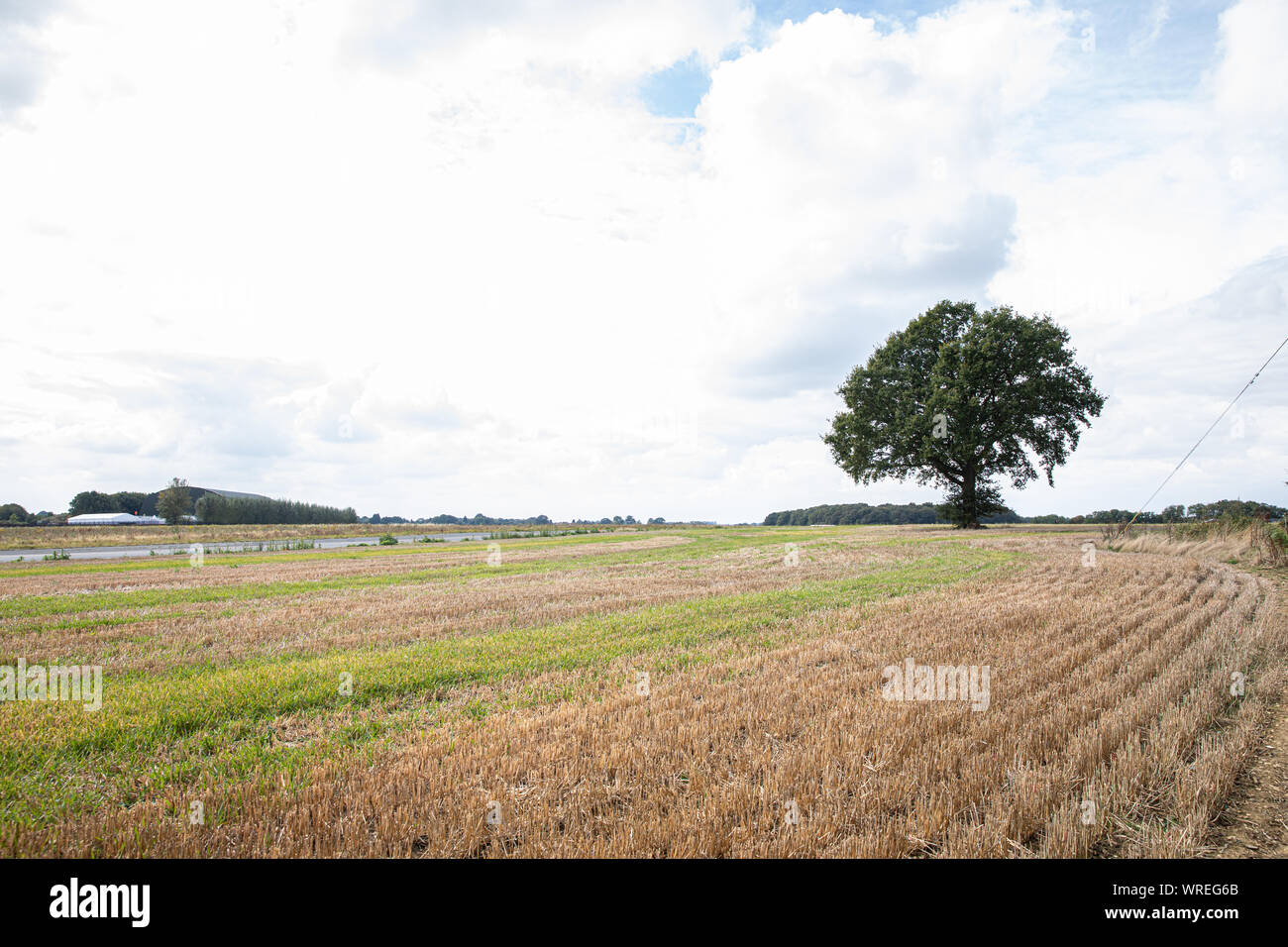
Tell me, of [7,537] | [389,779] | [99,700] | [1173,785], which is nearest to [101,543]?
[7,537]

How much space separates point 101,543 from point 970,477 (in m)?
102

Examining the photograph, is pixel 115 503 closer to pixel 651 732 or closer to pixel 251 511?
pixel 251 511

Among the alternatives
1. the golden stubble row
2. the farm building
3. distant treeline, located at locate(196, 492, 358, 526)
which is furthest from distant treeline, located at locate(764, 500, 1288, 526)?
the farm building

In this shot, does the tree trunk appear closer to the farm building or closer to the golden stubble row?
the golden stubble row

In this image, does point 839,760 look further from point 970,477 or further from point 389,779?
point 970,477

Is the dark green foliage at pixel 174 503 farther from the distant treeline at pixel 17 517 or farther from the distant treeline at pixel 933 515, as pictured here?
the distant treeline at pixel 933 515

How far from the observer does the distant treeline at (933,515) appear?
3155cm

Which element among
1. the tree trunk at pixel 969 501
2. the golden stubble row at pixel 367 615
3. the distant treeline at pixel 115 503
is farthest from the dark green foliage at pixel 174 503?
the tree trunk at pixel 969 501

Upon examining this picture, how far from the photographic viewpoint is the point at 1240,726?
6.20 metres

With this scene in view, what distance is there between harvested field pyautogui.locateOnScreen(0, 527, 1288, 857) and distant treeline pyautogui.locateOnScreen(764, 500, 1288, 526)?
26716 mm

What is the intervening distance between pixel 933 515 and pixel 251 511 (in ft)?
516

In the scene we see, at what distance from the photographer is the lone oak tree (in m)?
46.8

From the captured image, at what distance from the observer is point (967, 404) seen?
46.2m
